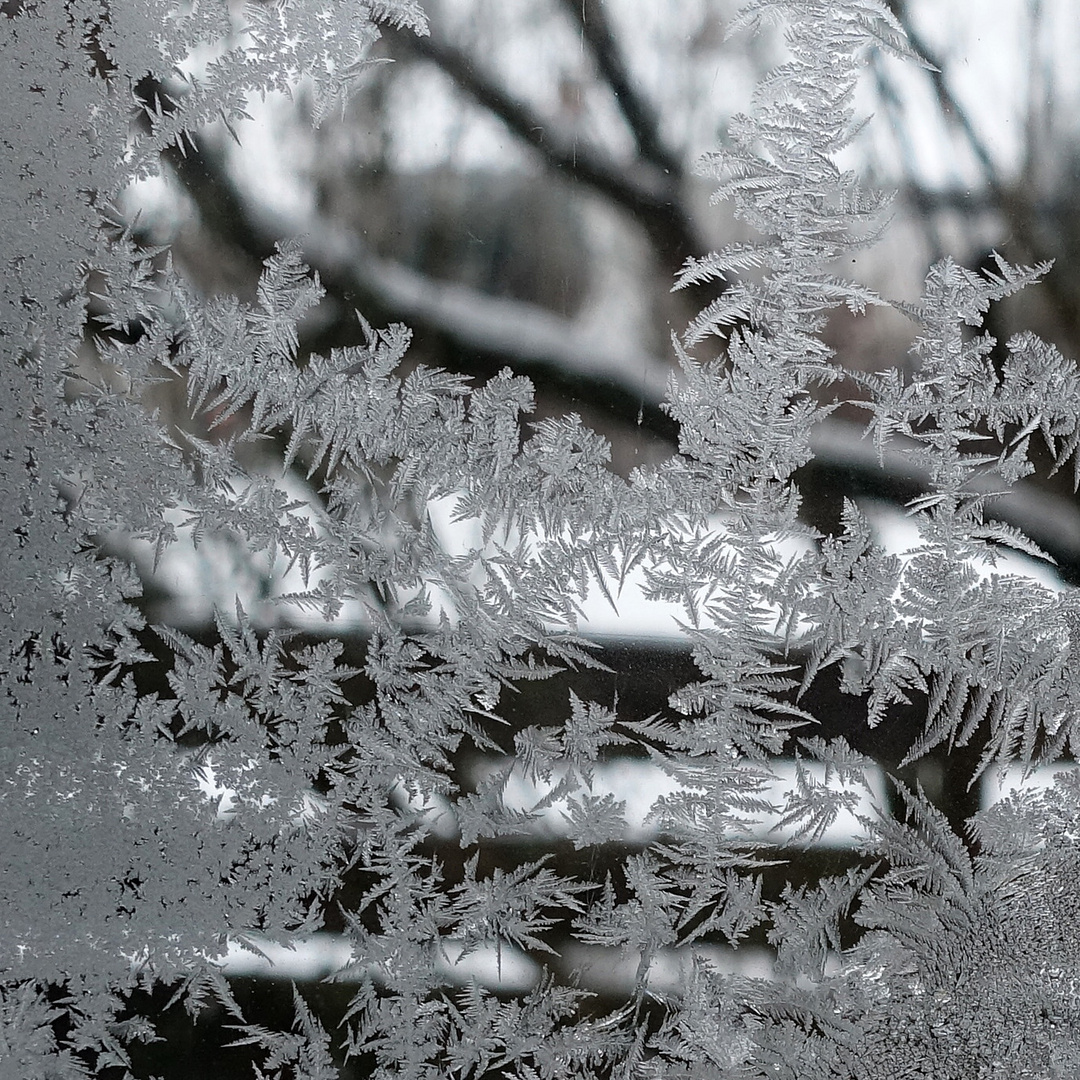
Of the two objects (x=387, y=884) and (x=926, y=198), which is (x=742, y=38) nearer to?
(x=926, y=198)

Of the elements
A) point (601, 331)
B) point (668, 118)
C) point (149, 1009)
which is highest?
point (668, 118)

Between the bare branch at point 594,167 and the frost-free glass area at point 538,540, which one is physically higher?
the bare branch at point 594,167

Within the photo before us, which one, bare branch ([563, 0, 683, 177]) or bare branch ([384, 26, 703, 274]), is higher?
bare branch ([563, 0, 683, 177])

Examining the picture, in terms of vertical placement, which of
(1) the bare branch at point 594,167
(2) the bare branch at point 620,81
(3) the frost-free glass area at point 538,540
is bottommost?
(3) the frost-free glass area at point 538,540

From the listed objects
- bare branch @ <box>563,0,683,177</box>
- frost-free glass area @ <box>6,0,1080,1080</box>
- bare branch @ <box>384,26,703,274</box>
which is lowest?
frost-free glass area @ <box>6,0,1080,1080</box>

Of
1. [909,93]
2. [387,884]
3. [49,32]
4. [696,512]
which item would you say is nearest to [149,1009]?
[387,884]

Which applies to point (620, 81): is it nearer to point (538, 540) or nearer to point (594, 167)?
point (594, 167)
